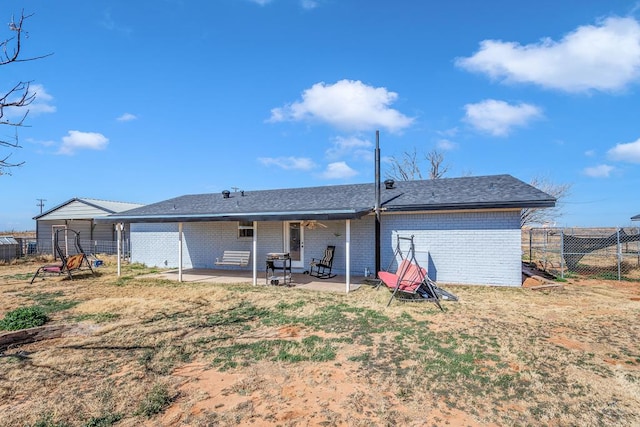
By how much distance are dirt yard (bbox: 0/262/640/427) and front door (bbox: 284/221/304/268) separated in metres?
4.97

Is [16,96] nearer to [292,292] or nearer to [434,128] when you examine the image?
[292,292]

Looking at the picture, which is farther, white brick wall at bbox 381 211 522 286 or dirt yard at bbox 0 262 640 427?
white brick wall at bbox 381 211 522 286

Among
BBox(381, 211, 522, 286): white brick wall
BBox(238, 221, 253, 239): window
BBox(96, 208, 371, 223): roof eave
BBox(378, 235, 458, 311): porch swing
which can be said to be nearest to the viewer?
BBox(378, 235, 458, 311): porch swing

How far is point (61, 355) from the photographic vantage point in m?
4.59

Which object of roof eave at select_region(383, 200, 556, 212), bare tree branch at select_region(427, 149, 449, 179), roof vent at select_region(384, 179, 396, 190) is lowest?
roof eave at select_region(383, 200, 556, 212)

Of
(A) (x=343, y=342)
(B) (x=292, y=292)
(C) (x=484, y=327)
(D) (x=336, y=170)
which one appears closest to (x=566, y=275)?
(C) (x=484, y=327)

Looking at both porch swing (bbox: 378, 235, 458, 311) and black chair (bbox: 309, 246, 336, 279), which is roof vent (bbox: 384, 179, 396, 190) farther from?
porch swing (bbox: 378, 235, 458, 311)

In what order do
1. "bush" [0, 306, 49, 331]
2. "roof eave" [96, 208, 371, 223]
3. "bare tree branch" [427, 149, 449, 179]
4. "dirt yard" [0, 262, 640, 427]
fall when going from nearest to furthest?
"dirt yard" [0, 262, 640, 427], "bush" [0, 306, 49, 331], "roof eave" [96, 208, 371, 223], "bare tree branch" [427, 149, 449, 179]

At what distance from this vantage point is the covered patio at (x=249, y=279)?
10.0m

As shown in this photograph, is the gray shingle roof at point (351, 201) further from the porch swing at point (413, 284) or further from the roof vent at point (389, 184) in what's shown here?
the porch swing at point (413, 284)

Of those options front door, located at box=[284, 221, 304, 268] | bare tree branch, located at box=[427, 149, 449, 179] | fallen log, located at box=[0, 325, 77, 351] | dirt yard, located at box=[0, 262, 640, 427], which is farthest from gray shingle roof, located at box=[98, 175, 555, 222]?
bare tree branch, located at box=[427, 149, 449, 179]

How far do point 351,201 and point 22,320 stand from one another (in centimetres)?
934

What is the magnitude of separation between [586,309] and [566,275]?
19.1ft

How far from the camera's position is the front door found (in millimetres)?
12781
